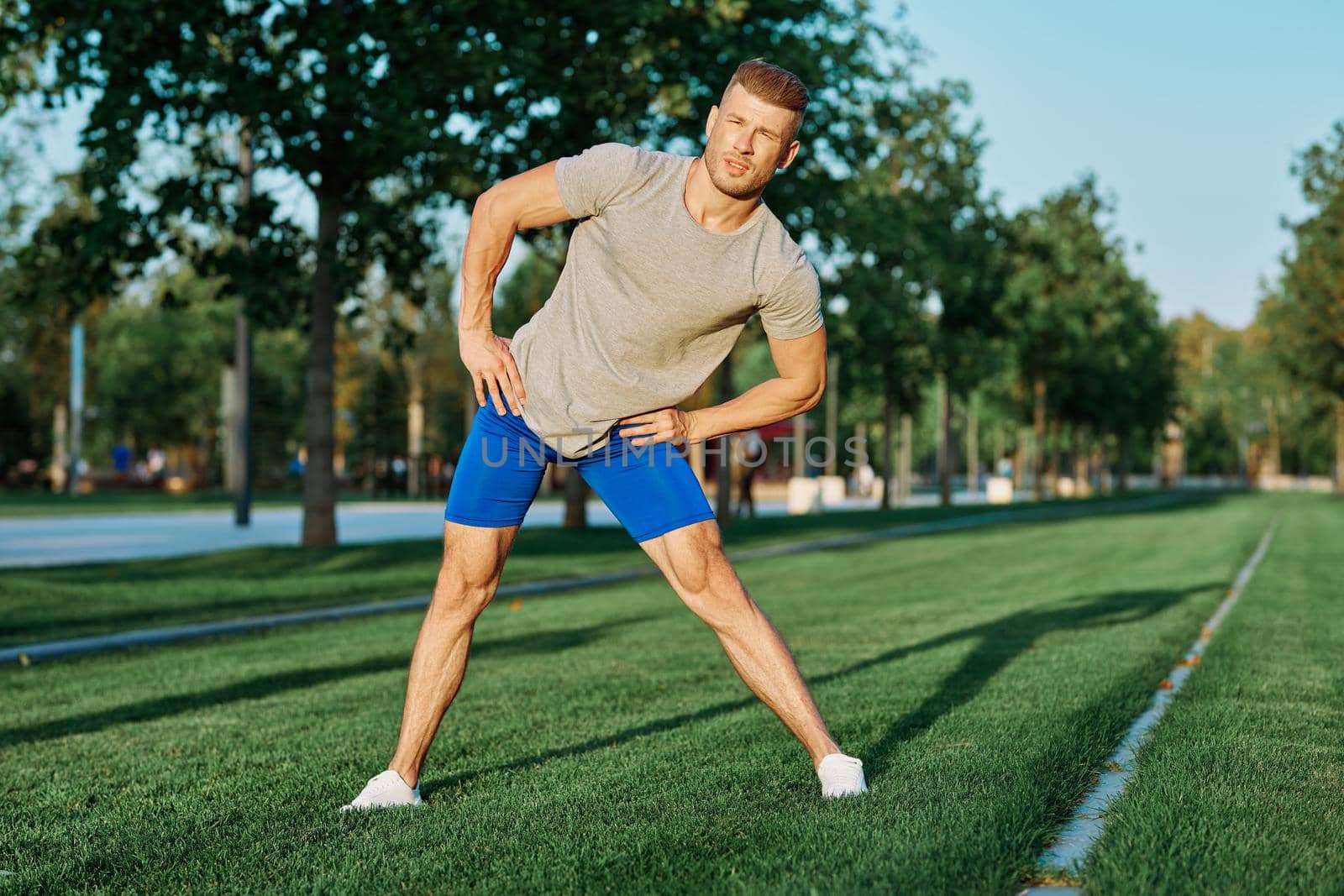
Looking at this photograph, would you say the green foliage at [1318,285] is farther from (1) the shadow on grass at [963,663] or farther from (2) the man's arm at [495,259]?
(2) the man's arm at [495,259]

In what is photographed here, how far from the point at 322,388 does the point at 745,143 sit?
14.4 meters

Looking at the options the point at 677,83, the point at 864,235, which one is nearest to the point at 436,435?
the point at 864,235

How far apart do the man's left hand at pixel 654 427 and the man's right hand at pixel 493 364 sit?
1.12 ft

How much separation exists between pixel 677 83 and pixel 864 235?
698 centimetres

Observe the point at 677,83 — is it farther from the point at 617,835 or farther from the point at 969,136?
the point at 969,136

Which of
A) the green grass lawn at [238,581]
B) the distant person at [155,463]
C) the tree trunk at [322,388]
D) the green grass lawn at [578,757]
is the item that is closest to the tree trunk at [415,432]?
the distant person at [155,463]

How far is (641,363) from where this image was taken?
4.33 meters

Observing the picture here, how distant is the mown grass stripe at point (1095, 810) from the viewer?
347 centimetres

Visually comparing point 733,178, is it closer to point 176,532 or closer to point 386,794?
point 386,794

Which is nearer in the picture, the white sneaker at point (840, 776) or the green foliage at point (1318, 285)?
the white sneaker at point (840, 776)

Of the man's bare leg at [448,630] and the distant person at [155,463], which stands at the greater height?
the distant person at [155,463]

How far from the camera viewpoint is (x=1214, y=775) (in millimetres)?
4578

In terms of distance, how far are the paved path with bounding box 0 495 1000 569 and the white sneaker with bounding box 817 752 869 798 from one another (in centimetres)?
1093

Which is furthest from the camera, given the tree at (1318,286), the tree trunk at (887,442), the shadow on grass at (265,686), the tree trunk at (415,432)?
the tree at (1318,286)
